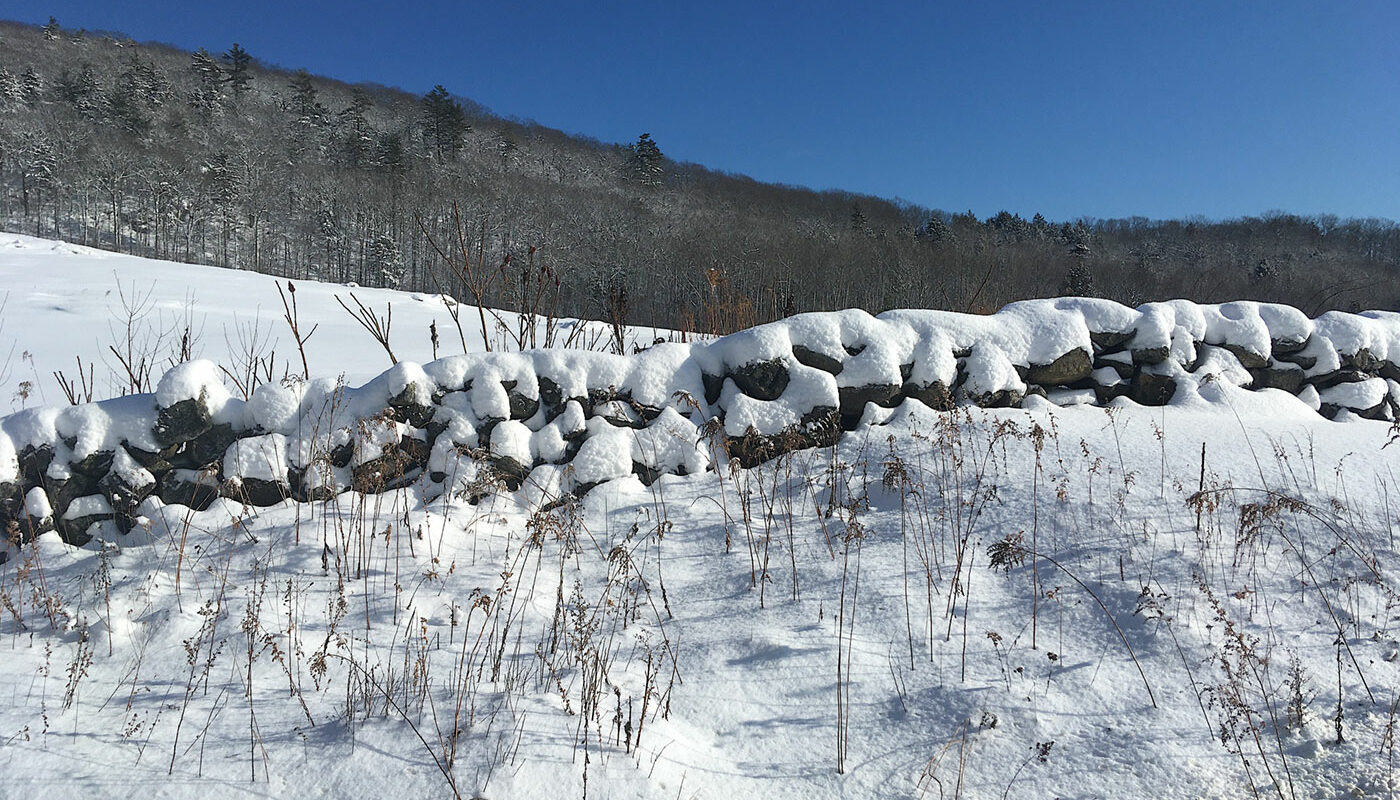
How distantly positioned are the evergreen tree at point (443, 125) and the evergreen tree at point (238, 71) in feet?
75.2

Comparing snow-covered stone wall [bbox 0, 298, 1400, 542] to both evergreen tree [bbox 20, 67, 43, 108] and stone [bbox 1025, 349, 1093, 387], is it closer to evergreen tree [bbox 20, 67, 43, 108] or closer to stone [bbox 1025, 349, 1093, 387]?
stone [bbox 1025, 349, 1093, 387]

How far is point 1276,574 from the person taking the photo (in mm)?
2549

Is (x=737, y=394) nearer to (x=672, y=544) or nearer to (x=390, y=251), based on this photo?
(x=672, y=544)

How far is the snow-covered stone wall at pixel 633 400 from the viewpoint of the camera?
3117 millimetres

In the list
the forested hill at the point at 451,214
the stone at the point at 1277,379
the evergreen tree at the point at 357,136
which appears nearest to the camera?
the stone at the point at 1277,379

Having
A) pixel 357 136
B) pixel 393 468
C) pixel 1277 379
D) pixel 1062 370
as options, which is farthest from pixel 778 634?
pixel 357 136

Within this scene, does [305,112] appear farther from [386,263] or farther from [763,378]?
[763,378]

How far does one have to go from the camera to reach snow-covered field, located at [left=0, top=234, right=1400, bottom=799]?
5.54 ft

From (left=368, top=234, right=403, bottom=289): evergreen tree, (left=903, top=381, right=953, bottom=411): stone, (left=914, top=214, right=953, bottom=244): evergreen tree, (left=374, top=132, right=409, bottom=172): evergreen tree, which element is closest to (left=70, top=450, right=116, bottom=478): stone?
(left=903, top=381, right=953, bottom=411): stone

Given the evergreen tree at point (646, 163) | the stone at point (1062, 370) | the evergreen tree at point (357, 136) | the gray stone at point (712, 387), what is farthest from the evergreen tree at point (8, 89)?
the stone at point (1062, 370)

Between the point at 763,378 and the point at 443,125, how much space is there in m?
82.8

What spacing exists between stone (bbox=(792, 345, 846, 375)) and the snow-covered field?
0.54 meters

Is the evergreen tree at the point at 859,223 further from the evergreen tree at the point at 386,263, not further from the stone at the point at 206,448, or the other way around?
the stone at the point at 206,448

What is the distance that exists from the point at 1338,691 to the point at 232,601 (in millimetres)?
3748
